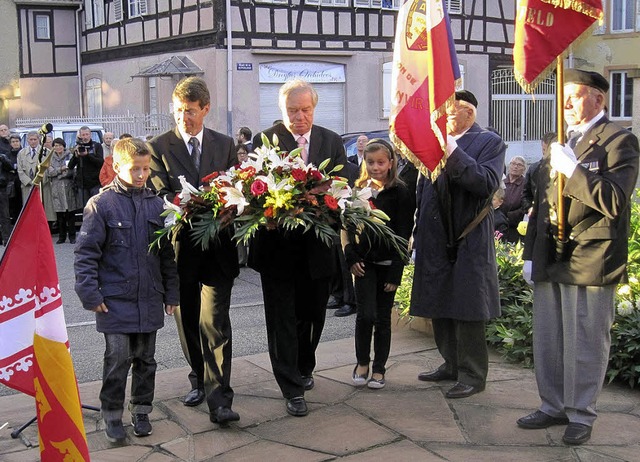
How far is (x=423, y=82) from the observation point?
5242 mm

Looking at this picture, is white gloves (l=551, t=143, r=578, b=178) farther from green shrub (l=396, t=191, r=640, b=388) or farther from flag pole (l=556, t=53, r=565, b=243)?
green shrub (l=396, t=191, r=640, b=388)

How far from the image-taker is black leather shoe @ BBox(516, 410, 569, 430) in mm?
4852

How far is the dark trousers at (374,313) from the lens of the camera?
5.63 m

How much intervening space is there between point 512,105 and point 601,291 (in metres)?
26.4

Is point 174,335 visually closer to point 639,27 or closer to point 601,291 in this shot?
point 601,291

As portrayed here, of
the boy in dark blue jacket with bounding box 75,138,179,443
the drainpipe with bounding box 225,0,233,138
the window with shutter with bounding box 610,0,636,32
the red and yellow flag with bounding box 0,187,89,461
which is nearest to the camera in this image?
the red and yellow flag with bounding box 0,187,89,461

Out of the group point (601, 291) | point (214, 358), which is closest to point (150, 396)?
point (214, 358)

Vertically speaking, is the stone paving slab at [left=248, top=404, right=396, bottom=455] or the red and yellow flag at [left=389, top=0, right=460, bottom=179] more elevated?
the red and yellow flag at [left=389, top=0, right=460, bottom=179]

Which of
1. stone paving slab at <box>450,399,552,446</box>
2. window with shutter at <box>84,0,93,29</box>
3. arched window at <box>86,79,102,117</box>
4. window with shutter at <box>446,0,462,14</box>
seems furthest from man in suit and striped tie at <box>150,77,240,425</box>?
window with shutter at <box>84,0,93,29</box>

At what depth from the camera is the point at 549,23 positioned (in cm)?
474

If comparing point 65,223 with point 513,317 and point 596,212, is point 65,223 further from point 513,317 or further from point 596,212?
point 596,212

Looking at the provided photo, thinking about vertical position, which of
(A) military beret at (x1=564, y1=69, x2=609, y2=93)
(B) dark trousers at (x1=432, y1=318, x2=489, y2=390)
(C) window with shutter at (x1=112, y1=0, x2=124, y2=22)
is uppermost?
(C) window with shutter at (x1=112, y1=0, x2=124, y2=22)

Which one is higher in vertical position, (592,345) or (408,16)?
(408,16)

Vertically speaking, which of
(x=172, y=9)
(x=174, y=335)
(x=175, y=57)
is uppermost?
(x=172, y=9)
